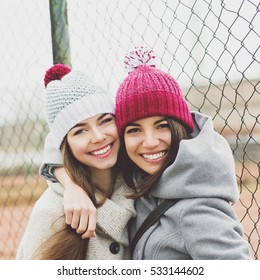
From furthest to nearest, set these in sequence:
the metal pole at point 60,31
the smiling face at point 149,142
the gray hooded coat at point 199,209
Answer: the metal pole at point 60,31 → the smiling face at point 149,142 → the gray hooded coat at point 199,209

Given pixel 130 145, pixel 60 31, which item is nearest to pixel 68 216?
pixel 130 145

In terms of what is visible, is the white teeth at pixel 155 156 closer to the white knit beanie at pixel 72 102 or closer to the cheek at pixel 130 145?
the cheek at pixel 130 145

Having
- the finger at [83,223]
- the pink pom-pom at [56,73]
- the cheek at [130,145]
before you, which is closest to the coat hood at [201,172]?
the cheek at [130,145]

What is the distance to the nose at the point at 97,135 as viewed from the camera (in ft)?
4.24

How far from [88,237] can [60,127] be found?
308mm

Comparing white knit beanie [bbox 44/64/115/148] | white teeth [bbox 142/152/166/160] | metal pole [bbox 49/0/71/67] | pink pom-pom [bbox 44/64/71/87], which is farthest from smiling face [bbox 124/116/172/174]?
metal pole [bbox 49/0/71/67]

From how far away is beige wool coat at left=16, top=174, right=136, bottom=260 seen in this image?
51.4 inches

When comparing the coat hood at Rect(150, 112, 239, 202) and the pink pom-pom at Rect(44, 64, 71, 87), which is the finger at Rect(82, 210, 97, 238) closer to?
the coat hood at Rect(150, 112, 239, 202)

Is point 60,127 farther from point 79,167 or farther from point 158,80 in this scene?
point 158,80

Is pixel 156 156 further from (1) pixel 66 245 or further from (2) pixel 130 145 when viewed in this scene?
(1) pixel 66 245

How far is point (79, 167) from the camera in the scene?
1382 mm

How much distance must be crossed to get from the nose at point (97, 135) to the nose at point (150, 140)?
4.8 inches

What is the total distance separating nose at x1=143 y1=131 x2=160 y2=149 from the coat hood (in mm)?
67
